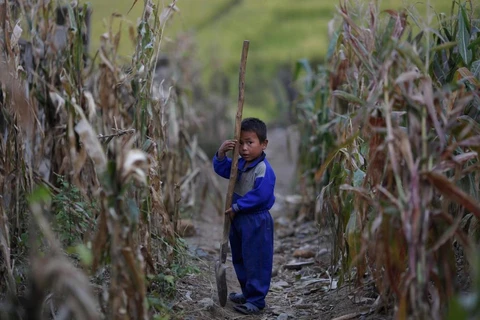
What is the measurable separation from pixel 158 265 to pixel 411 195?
148 cm

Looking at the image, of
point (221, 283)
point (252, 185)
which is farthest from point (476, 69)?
point (221, 283)

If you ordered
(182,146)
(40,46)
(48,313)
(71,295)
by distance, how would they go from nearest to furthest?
1. (71,295)
2. (48,313)
3. (40,46)
4. (182,146)

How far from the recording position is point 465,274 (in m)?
2.62

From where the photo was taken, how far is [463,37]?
3.05 metres

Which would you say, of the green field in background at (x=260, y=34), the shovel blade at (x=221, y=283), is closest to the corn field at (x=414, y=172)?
the shovel blade at (x=221, y=283)

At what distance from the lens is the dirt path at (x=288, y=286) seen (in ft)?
9.95

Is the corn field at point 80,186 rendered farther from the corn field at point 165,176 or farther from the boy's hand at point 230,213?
the boy's hand at point 230,213

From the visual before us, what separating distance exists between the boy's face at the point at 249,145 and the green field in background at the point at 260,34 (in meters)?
12.7

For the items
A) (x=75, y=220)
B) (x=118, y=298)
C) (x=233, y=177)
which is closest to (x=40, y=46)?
(x=75, y=220)

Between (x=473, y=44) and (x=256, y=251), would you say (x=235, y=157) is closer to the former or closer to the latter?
(x=256, y=251)

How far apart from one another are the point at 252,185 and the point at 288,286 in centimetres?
94

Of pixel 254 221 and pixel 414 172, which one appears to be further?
pixel 254 221

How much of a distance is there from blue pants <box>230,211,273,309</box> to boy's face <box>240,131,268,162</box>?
1.03 feet

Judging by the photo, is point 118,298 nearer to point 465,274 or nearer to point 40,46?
point 465,274
